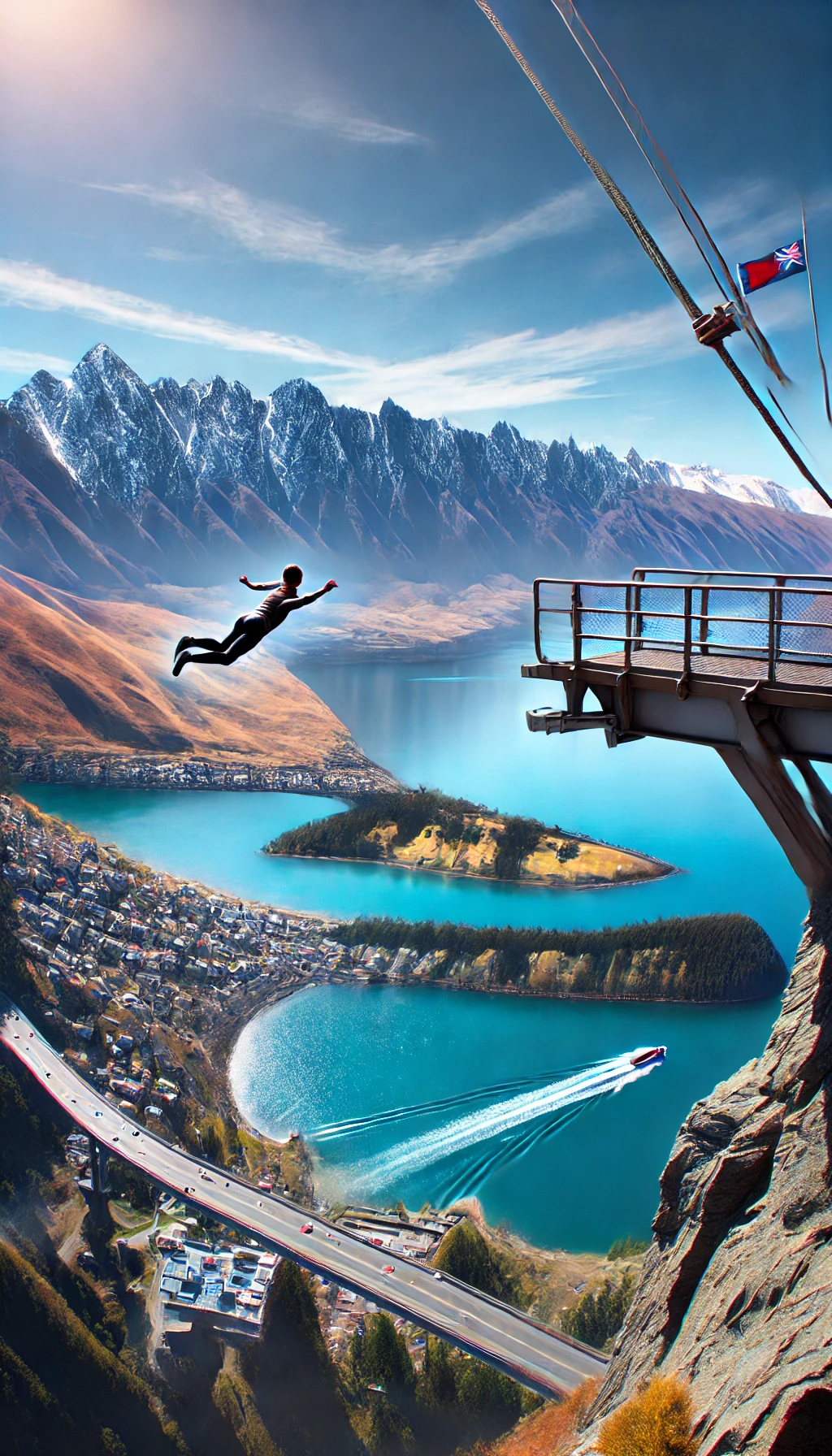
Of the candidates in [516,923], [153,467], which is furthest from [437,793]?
[153,467]

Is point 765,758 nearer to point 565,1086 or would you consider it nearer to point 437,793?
point 565,1086

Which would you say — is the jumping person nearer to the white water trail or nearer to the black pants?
the black pants

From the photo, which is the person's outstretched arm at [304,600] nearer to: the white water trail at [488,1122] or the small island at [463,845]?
the white water trail at [488,1122]

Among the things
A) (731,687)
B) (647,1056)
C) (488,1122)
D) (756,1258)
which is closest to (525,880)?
(647,1056)

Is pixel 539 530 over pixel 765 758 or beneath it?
over

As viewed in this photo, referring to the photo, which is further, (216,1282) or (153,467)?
(153,467)

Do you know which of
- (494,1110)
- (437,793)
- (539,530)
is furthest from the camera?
(539,530)

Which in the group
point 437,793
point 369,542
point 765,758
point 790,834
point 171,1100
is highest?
point 369,542
